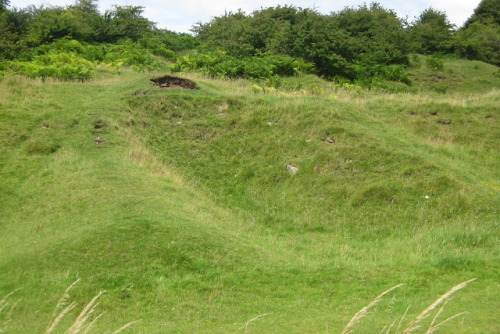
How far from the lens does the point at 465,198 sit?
11.5m

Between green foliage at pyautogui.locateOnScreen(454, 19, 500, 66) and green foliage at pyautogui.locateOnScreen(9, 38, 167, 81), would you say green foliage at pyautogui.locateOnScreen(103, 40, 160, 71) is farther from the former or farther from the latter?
green foliage at pyautogui.locateOnScreen(454, 19, 500, 66)

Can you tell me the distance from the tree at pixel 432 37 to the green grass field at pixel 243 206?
49.3ft

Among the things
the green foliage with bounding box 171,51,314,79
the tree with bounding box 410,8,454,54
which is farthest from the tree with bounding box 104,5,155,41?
the tree with bounding box 410,8,454,54

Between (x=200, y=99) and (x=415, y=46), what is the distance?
65.9ft

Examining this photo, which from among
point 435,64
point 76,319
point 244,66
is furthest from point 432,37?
point 76,319

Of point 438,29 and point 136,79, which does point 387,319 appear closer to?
point 136,79

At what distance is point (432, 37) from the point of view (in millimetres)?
35156

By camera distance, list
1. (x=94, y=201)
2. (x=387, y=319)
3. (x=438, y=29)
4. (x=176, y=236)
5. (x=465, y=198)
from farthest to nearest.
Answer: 1. (x=438, y=29)
2. (x=465, y=198)
3. (x=94, y=201)
4. (x=176, y=236)
5. (x=387, y=319)

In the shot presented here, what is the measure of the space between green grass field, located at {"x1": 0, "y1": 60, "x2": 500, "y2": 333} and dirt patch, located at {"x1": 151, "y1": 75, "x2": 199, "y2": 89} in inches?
19.1

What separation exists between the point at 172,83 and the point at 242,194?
781 cm

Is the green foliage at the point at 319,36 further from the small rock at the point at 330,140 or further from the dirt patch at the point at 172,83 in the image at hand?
the small rock at the point at 330,140

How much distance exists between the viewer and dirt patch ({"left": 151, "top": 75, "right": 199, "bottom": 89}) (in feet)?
63.5

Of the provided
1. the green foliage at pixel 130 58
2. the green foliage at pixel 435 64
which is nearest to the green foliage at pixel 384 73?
the green foliage at pixel 435 64

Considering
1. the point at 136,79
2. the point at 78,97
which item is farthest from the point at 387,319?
the point at 136,79
